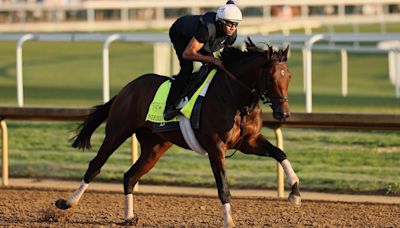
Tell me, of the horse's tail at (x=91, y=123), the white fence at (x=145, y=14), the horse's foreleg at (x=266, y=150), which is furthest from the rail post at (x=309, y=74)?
the white fence at (x=145, y=14)

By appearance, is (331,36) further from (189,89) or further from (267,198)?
(189,89)

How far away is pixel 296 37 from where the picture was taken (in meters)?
15.6

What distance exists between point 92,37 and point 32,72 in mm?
15007

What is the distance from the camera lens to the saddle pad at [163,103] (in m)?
8.16

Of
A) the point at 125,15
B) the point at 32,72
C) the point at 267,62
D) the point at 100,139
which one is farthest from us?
the point at 125,15

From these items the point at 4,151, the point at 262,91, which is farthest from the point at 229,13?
the point at 4,151

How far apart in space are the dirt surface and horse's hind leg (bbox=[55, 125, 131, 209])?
0.09m

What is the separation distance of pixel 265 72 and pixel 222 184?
0.84 m

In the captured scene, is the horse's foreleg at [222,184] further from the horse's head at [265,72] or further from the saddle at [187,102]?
the horse's head at [265,72]

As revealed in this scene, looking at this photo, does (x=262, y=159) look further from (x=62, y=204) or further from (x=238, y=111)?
(x=238, y=111)

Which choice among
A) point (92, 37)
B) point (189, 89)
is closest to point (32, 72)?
point (92, 37)

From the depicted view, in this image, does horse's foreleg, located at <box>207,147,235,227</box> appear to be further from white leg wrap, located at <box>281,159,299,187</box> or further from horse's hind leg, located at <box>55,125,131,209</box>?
horse's hind leg, located at <box>55,125,131,209</box>

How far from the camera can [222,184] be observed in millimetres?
7820

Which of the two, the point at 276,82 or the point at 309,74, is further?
the point at 309,74
